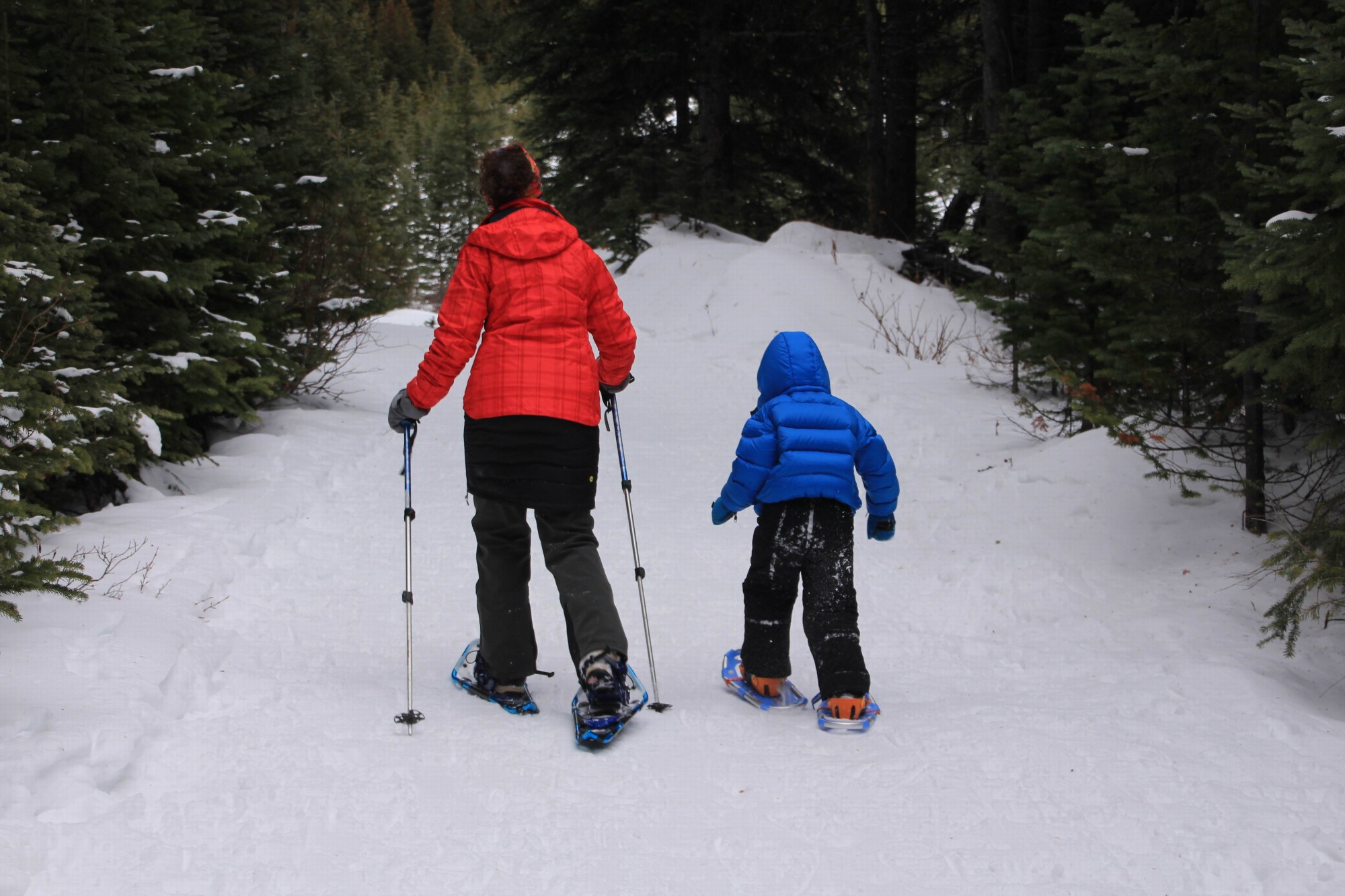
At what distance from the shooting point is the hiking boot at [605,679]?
12.9 feet

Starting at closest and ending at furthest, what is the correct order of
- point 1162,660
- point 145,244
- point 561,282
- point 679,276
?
point 561,282
point 1162,660
point 145,244
point 679,276

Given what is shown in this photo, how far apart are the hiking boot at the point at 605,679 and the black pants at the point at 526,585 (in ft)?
0.13

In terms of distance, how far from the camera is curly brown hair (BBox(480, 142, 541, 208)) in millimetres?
4215

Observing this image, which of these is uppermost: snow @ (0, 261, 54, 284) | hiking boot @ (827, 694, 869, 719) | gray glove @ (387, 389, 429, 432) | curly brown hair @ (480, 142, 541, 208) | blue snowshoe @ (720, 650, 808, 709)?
curly brown hair @ (480, 142, 541, 208)

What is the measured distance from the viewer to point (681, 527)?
7.55 meters

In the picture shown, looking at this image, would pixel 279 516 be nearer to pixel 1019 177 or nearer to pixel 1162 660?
pixel 1162 660

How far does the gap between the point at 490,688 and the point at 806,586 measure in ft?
4.82

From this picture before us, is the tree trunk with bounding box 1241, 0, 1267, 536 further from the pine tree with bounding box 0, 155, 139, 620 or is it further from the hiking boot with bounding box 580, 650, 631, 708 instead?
the pine tree with bounding box 0, 155, 139, 620

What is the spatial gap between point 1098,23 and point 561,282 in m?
Result: 4.25

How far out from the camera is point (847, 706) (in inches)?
163

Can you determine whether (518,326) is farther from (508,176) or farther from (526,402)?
(508,176)

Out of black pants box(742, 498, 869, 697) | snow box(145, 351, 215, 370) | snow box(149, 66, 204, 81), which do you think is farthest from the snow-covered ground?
snow box(149, 66, 204, 81)

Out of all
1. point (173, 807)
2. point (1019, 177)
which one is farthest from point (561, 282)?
point (1019, 177)

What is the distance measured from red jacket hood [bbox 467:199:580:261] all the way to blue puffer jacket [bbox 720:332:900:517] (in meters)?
1.08
